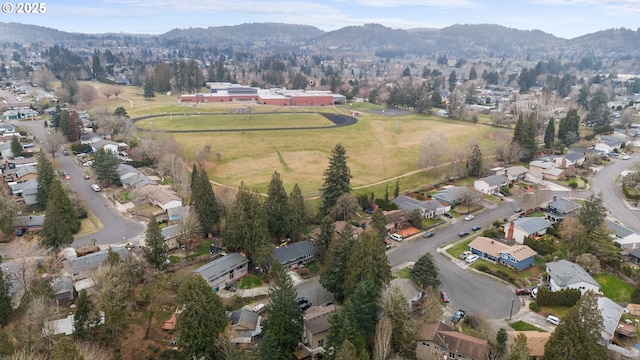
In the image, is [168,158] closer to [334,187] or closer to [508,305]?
[334,187]

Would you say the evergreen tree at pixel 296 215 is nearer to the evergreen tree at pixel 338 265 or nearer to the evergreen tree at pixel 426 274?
the evergreen tree at pixel 338 265

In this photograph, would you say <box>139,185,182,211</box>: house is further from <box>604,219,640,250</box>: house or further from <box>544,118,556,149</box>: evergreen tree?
<box>544,118,556,149</box>: evergreen tree

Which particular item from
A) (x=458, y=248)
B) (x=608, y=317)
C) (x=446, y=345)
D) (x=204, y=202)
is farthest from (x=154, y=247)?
(x=608, y=317)

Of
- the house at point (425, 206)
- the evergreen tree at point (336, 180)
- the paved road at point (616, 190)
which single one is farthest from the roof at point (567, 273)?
the evergreen tree at point (336, 180)

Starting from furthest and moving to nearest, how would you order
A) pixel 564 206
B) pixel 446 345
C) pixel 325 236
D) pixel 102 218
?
pixel 564 206 < pixel 102 218 < pixel 325 236 < pixel 446 345

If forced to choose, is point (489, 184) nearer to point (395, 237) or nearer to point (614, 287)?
point (395, 237)

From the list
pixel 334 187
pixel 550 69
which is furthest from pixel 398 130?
pixel 550 69
